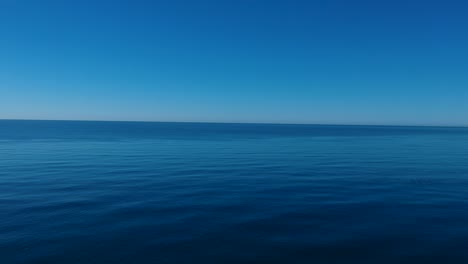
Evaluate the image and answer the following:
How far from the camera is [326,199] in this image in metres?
17.5

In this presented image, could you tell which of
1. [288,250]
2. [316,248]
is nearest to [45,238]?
[288,250]

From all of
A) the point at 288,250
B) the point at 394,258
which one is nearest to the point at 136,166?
the point at 288,250

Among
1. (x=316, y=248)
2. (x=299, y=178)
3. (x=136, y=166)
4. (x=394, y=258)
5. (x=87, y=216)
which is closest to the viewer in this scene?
(x=394, y=258)

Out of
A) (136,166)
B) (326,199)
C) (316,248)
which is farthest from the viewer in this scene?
(136,166)

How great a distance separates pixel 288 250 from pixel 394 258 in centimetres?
383

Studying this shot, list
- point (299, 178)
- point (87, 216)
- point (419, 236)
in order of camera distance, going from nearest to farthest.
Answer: point (419, 236) → point (87, 216) → point (299, 178)

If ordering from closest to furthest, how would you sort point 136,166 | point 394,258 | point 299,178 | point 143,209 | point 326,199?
point 394,258 < point 143,209 < point 326,199 < point 299,178 < point 136,166

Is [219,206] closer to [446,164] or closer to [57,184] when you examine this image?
[57,184]

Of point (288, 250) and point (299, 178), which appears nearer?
point (288, 250)

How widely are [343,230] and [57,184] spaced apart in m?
20.7

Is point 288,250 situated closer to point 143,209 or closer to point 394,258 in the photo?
point 394,258

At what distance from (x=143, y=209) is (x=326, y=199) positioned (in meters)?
11.0

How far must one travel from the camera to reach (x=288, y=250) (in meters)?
10.7

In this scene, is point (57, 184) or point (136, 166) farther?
point (136, 166)
